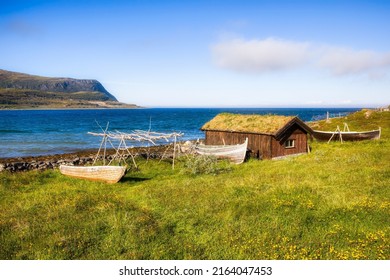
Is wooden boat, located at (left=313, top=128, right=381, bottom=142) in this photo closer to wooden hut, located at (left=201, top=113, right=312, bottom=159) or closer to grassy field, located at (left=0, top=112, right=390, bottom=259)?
wooden hut, located at (left=201, top=113, right=312, bottom=159)

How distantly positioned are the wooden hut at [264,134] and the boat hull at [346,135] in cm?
753

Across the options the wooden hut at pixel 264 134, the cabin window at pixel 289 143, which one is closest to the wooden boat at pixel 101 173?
the wooden hut at pixel 264 134

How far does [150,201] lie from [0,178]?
12.5 metres

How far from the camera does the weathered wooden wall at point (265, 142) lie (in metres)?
26.7

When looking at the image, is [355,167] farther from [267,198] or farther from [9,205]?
[9,205]

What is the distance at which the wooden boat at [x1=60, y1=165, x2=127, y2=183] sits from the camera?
19.1 m

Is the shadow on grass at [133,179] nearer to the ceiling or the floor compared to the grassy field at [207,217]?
nearer to the floor

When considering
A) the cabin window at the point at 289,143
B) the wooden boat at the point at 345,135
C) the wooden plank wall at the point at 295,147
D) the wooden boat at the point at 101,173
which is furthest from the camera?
the wooden boat at the point at 345,135

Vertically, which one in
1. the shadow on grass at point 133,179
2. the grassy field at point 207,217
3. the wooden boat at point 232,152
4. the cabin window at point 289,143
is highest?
the cabin window at point 289,143

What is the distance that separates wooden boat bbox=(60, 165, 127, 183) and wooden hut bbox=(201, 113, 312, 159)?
42.2 ft

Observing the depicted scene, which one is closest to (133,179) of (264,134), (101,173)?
(101,173)

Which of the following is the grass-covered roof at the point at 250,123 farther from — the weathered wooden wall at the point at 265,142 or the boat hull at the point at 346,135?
the boat hull at the point at 346,135

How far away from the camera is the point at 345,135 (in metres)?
35.4

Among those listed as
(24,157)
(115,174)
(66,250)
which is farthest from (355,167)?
(24,157)
